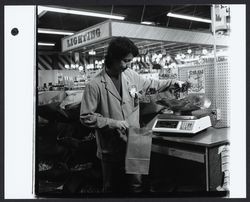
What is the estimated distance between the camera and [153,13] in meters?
2.79

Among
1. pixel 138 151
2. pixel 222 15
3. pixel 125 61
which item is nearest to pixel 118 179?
pixel 138 151

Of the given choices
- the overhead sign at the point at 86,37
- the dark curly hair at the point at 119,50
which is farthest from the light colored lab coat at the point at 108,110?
the overhead sign at the point at 86,37

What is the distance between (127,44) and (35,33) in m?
0.79

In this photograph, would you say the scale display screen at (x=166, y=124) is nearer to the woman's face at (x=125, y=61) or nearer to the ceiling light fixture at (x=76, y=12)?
the woman's face at (x=125, y=61)

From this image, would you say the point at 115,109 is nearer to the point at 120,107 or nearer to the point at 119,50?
the point at 120,107

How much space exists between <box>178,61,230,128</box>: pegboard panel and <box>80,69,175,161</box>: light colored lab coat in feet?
1.81

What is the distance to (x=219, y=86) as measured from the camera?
264cm

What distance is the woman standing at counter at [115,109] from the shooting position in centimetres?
232

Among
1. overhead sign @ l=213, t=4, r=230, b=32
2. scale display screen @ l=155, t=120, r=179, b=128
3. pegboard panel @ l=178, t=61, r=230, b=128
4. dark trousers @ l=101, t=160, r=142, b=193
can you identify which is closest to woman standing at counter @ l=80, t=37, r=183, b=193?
dark trousers @ l=101, t=160, r=142, b=193

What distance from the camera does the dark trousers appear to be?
7.98 feet

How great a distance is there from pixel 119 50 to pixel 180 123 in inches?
30.6

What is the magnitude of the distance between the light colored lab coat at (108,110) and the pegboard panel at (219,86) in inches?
21.7

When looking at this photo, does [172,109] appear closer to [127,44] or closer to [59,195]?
[127,44]

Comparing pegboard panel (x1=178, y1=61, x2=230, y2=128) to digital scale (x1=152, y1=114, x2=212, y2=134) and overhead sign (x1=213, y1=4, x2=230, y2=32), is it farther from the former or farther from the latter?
overhead sign (x1=213, y1=4, x2=230, y2=32)
